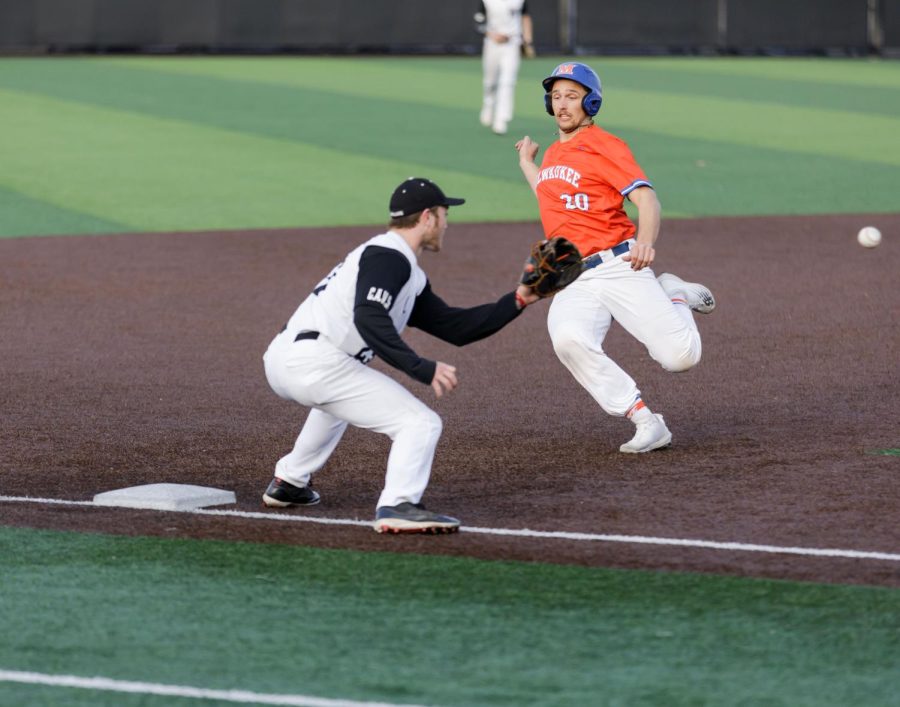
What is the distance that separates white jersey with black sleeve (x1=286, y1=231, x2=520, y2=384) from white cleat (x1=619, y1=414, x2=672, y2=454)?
1697 mm

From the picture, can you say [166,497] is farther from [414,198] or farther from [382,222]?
[382,222]

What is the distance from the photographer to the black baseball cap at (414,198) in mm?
7215

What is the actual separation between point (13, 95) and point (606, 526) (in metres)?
22.0

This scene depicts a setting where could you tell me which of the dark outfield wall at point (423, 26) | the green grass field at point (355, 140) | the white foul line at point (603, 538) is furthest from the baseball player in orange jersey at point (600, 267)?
the dark outfield wall at point (423, 26)

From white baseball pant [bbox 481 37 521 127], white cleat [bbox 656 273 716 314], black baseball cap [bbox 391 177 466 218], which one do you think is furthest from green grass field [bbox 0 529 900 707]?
white baseball pant [bbox 481 37 521 127]

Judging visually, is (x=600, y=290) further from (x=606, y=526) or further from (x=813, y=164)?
(x=813, y=164)

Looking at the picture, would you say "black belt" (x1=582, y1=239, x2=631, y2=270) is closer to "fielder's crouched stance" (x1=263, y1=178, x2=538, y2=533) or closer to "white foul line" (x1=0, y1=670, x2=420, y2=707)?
"fielder's crouched stance" (x1=263, y1=178, x2=538, y2=533)

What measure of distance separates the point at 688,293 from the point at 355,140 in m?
15.0

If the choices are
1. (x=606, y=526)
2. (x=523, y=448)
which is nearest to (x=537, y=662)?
(x=606, y=526)

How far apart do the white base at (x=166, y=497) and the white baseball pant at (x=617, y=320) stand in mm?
2050

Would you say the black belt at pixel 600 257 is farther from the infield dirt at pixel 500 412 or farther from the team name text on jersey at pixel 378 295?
the team name text on jersey at pixel 378 295

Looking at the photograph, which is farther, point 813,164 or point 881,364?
point 813,164

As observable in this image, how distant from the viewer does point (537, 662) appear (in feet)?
18.6

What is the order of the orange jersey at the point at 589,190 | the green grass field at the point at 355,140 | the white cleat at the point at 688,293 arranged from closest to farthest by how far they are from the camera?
the orange jersey at the point at 589,190 < the white cleat at the point at 688,293 < the green grass field at the point at 355,140
